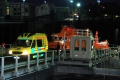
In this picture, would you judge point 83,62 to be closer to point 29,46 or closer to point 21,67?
point 29,46

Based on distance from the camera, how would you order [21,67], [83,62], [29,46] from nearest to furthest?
[21,67], [83,62], [29,46]

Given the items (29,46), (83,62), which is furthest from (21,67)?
(83,62)

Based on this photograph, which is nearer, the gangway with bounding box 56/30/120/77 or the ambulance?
the gangway with bounding box 56/30/120/77

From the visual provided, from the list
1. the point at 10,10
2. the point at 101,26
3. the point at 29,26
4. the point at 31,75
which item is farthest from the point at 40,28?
the point at 31,75

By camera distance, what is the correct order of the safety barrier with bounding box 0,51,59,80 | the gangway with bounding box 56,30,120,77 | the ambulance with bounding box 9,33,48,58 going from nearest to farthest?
the safety barrier with bounding box 0,51,59,80
the gangway with bounding box 56,30,120,77
the ambulance with bounding box 9,33,48,58

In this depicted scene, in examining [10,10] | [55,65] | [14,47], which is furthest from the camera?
[10,10]

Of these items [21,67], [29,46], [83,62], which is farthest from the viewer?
[29,46]

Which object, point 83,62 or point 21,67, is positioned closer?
point 21,67

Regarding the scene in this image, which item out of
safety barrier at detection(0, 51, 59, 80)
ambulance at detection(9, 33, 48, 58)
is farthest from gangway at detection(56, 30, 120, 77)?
ambulance at detection(9, 33, 48, 58)

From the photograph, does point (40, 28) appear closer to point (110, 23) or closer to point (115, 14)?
point (110, 23)

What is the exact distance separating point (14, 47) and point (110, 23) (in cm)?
11222

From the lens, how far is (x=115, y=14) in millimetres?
155750

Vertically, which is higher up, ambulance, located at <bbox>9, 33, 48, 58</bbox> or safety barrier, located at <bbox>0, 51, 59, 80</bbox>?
ambulance, located at <bbox>9, 33, 48, 58</bbox>

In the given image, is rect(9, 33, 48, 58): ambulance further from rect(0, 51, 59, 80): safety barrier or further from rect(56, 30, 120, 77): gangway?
rect(56, 30, 120, 77): gangway
